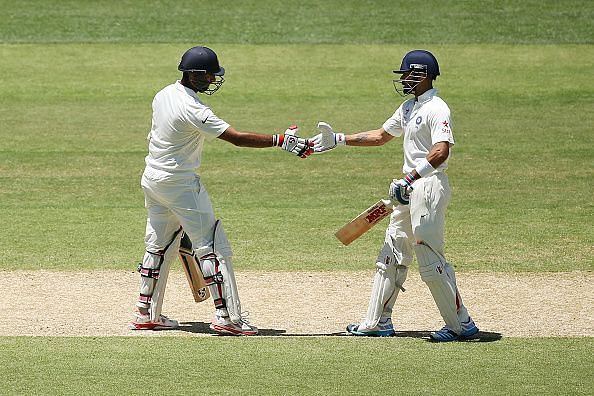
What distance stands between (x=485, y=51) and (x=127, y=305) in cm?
1438

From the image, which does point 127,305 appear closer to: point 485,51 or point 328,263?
point 328,263

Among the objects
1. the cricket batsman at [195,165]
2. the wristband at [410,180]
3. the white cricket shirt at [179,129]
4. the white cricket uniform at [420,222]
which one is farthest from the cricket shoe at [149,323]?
the wristband at [410,180]

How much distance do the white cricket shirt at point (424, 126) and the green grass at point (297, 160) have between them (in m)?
2.57

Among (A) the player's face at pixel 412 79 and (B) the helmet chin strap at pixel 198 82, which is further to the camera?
(B) the helmet chin strap at pixel 198 82

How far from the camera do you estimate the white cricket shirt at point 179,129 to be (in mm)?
9055

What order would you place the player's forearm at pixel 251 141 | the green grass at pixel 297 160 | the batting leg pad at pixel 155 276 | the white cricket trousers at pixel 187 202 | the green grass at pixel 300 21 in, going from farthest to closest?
the green grass at pixel 300 21 → the green grass at pixel 297 160 → the batting leg pad at pixel 155 276 → the white cricket trousers at pixel 187 202 → the player's forearm at pixel 251 141

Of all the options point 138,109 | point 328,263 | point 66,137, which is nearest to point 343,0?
point 138,109

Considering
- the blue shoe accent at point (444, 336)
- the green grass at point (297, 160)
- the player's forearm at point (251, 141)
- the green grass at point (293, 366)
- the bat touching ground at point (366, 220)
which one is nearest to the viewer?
the green grass at point (293, 366)

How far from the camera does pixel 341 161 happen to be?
16.6m

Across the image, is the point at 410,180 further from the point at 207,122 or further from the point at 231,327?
the point at 231,327

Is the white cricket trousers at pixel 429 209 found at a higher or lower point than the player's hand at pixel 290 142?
lower

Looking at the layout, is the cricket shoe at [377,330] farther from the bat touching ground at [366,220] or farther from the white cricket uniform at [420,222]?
the bat touching ground at [366,220]

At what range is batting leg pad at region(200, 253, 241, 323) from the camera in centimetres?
923

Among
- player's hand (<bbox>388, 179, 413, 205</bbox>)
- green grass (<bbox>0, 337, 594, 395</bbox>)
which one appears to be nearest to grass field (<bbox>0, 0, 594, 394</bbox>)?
green grass (<bbox>0, 337, 594, 395</bbox>)
